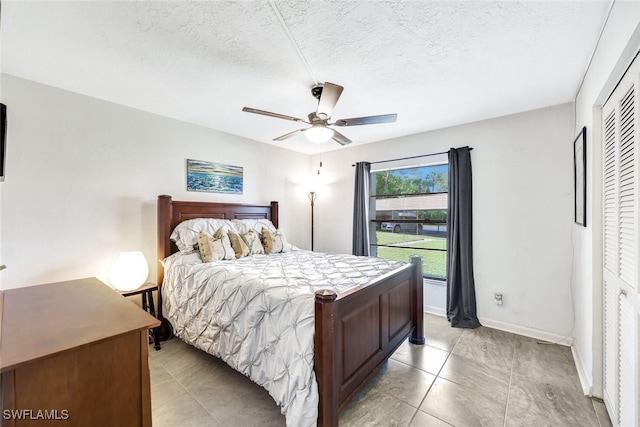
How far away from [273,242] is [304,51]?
87.2 inches

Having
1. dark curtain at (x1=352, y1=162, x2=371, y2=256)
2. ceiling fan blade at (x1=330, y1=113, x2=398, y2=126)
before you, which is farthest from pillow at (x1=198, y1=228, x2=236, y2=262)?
dark curtain at (x1=352, y1=162, x2=371, y2=256)

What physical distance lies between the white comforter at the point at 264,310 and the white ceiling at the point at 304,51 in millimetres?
1658

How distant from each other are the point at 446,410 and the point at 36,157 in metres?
3.85

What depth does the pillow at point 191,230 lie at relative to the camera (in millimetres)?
2845

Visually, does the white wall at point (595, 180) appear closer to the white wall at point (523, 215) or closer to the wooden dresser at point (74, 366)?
the white wall at point (523, 215)

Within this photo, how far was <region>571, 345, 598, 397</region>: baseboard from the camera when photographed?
190cm

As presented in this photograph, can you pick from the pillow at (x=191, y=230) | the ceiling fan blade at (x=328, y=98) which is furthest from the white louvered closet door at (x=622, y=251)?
the pillow at (x=191, y=230)

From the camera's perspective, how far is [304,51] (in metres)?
1.84

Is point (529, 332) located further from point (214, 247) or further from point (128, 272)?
point (128, 272)

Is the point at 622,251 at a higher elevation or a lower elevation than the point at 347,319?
higher

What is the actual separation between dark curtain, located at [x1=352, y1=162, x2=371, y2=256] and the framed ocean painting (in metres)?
1.82

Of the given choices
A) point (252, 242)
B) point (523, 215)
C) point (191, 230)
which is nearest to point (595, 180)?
point (523, 215)

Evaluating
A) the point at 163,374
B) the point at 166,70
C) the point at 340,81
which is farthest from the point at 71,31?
the point at 163,374

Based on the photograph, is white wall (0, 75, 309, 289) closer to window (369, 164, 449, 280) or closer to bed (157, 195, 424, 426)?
bed (157, 195, 424, 426)
